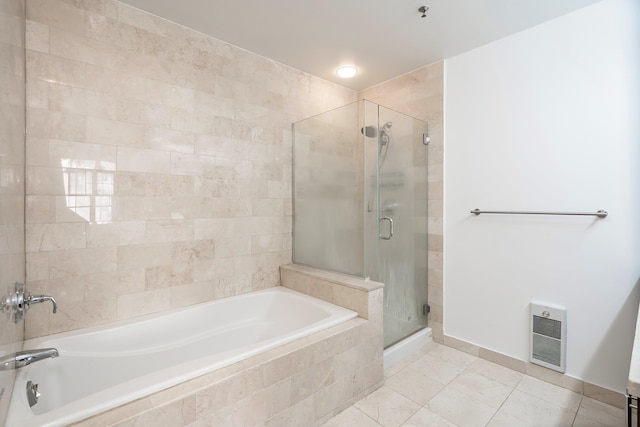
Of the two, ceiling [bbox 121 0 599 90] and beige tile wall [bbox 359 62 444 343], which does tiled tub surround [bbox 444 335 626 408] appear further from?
ceiling [bbox 121 0 599 90]

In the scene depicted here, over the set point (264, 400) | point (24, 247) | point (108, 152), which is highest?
point (108, 152)

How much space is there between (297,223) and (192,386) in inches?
66.8

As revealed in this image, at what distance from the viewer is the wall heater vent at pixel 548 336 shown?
6.48 ft

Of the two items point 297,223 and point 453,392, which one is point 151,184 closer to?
point 297,223

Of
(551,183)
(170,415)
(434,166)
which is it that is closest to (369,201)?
(434,166)

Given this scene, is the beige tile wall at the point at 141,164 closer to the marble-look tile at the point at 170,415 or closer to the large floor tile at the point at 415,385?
the marble-look tile at the point at 170,415

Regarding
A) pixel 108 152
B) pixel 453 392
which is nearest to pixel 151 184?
pixel 108 152

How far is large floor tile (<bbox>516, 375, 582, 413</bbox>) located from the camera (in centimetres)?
181

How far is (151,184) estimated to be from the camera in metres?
1.99

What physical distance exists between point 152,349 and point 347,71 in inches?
106

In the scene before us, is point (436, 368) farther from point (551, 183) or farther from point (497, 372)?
point (551, 183)

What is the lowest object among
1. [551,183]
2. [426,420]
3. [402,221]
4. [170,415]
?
[426,420]

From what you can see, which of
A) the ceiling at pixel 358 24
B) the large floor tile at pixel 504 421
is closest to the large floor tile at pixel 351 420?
the large floor tile at pixel 504 421

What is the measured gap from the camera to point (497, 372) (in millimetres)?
2168
